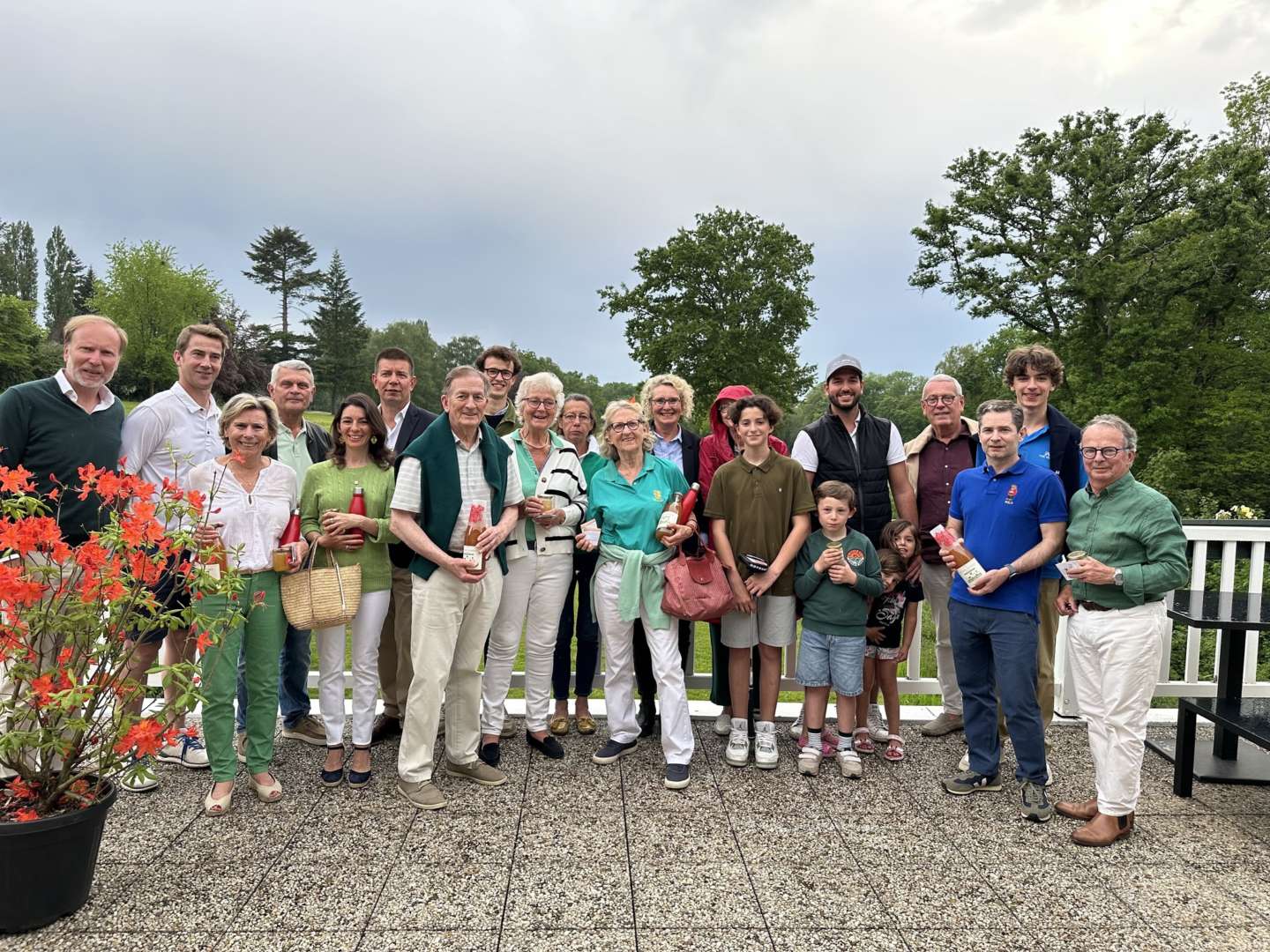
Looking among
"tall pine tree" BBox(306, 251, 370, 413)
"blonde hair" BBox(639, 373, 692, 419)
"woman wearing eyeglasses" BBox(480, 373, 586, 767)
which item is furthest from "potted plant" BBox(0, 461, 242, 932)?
"tall pine tree" BBox(306, 251, 370, 413)

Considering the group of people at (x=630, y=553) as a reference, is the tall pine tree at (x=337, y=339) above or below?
above

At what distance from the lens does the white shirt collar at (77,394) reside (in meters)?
3.41

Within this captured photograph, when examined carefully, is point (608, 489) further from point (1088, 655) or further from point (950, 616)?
point (1088, 655)

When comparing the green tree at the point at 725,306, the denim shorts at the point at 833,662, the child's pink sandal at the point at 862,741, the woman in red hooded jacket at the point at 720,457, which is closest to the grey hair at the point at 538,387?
the woman in red hooded jacket at the point at 720,457

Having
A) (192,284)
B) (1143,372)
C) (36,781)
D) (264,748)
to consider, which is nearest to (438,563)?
(264,748)

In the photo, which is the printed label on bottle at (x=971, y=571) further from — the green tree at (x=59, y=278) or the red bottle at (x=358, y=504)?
the green tree at (x=59, y=278)

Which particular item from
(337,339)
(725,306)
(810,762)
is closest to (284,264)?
(337,339)

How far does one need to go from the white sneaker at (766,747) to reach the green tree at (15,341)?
178 feet

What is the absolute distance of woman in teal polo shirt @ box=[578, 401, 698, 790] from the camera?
3877 millimetres

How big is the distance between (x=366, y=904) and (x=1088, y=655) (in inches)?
126

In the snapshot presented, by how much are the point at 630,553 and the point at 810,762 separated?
1.47 meters

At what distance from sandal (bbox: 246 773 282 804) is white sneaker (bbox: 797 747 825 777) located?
2.64 meters

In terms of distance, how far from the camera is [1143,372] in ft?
68.4

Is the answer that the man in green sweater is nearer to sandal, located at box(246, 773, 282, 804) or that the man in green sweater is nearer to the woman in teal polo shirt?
sandal, located at box(246, 773, 282, 804)
